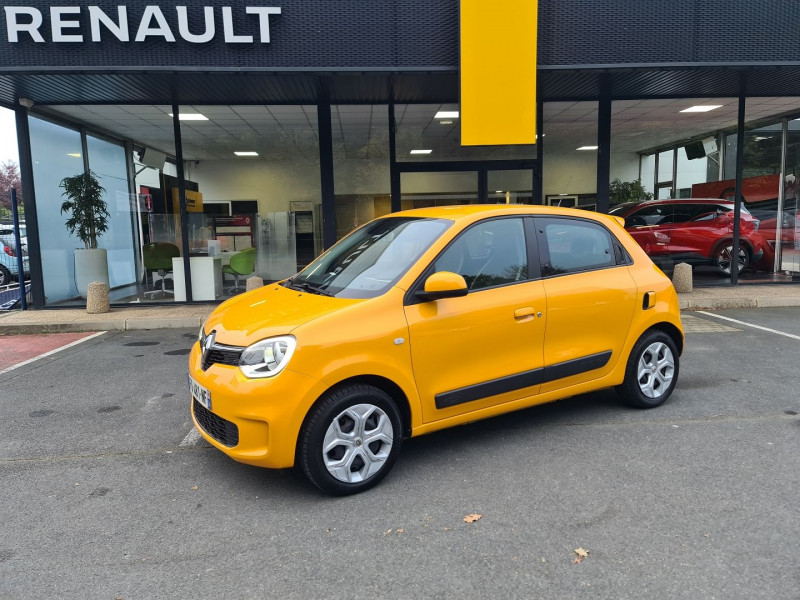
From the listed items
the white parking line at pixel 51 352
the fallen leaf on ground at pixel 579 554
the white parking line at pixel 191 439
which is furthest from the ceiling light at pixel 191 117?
the fallen leaf on ground at pixel 579 554

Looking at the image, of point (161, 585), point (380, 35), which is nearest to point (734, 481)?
point (161, 585)

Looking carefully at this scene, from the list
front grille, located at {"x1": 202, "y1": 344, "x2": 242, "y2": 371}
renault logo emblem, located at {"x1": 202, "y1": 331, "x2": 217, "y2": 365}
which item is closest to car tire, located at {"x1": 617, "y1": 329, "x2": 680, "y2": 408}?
front grille, located at {"x1": 202, "y1": 344, "x2": 242, "y2": 371}

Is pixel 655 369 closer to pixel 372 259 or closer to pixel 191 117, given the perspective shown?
pixel 372 259

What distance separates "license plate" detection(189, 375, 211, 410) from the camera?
3.38m

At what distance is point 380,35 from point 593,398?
242 inches

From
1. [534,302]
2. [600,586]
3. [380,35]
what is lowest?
[600,586]

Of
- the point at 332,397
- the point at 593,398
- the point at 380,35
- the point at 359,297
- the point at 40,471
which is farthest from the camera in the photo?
the point at 380,35

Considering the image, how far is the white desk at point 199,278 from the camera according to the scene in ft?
35.3

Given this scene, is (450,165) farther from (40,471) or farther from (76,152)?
(40,471)

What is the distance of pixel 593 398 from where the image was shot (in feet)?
16.7

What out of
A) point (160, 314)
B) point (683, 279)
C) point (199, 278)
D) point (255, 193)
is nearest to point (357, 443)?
point (160, 314)

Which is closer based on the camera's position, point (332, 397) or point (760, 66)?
point (332, 397)

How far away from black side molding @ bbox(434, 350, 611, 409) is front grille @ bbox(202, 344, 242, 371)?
49.8 inches

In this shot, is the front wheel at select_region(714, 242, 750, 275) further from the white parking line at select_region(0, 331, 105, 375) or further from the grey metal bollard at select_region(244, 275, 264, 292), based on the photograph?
the white parking line at select_region(0, 331, 105, 375)
